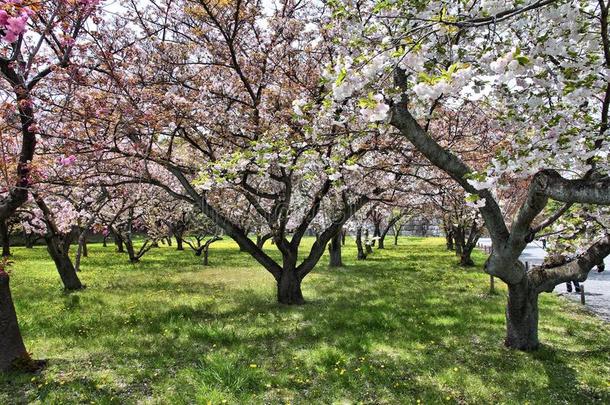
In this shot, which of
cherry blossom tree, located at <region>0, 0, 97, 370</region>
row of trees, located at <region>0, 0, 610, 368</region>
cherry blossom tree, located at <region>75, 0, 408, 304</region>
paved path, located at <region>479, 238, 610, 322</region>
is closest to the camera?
row of trees, located at <region>0, 0, 610, 368</region>

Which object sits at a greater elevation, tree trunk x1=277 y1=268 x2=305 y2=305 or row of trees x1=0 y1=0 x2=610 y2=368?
row of trees x1=0 y1=0 x2=610 y2=368

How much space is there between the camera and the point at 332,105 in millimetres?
5895

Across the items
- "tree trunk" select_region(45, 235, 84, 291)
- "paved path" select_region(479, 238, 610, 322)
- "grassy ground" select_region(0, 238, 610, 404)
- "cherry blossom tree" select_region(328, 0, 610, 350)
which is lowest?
"grassy ground" select_region(0, 238, 610, 404)

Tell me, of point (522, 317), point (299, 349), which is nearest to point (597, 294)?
point (522, 317)

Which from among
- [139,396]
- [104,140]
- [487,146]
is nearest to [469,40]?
[487,146]

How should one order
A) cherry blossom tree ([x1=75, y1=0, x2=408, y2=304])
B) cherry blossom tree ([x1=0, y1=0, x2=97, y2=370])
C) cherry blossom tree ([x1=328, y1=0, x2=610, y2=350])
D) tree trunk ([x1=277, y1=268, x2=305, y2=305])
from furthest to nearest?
tree trunk ([x1=277, y1=268, x2=305, y2=305]) → cherry blossom tree ([x1=75, y1=0, x2=408, y2=304]) → cherry blossom tree ([x1=0, y1=0, x2=97, y2=370]) → cherry blossom tree ([x1=328, y1=0, x2=610, y2=350])

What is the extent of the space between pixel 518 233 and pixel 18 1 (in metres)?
6.47

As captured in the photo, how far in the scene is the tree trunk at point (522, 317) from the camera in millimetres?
7492

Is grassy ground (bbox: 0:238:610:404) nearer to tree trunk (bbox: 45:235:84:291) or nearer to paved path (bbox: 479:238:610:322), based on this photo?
tree trunk (bbox: 45:235:84:291)

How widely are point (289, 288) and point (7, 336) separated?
687 cm

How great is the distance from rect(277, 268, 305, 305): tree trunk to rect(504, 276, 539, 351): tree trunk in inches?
222

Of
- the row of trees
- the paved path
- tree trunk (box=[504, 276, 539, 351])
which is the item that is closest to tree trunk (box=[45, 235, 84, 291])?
the row of trees

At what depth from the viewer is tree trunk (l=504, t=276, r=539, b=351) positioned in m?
7.49

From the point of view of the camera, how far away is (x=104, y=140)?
30.5 ft
